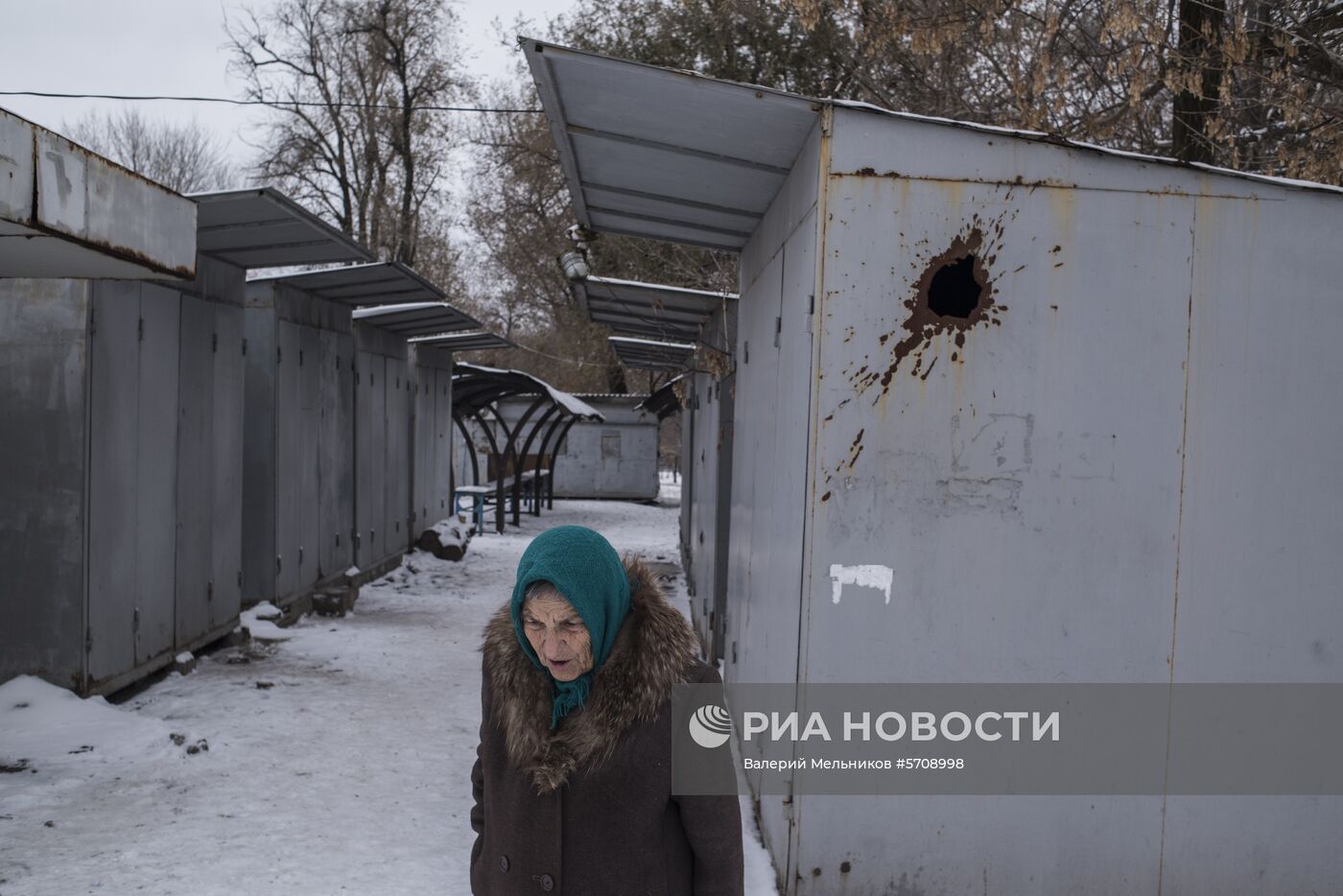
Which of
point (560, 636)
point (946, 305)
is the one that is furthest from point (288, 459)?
point (560, 636)

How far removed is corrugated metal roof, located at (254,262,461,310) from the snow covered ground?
117 inches

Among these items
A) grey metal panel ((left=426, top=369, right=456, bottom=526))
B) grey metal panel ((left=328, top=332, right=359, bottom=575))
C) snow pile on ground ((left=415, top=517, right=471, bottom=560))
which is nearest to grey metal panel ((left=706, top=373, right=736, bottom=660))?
grey metal panel ((left=328, top=332, right=359, bottom=575))

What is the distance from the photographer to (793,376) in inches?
165

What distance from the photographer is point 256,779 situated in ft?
18.2

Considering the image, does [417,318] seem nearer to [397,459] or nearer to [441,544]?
[397,459]

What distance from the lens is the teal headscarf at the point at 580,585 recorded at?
2.00 metres

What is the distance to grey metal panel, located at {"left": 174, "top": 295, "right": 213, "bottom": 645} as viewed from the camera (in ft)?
24.6

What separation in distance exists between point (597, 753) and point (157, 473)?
5.98m

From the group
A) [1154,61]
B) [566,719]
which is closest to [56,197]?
[566,719]

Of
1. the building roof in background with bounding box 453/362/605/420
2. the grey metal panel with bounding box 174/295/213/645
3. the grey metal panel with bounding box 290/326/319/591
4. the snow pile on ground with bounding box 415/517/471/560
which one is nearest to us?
the grey metal panel with bounding box 174/295/213/645

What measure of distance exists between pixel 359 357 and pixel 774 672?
8314 millimetres

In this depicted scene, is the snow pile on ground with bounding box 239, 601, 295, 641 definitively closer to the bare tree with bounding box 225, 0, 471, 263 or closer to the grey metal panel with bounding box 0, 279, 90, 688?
the grey metal panel with bounding box 0, 279, 90, 688

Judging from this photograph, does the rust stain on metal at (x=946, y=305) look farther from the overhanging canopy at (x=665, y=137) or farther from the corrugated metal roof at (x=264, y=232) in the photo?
the corrugated metal roof at (x=264, y=232)

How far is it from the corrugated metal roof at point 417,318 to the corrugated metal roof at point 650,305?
176cm
